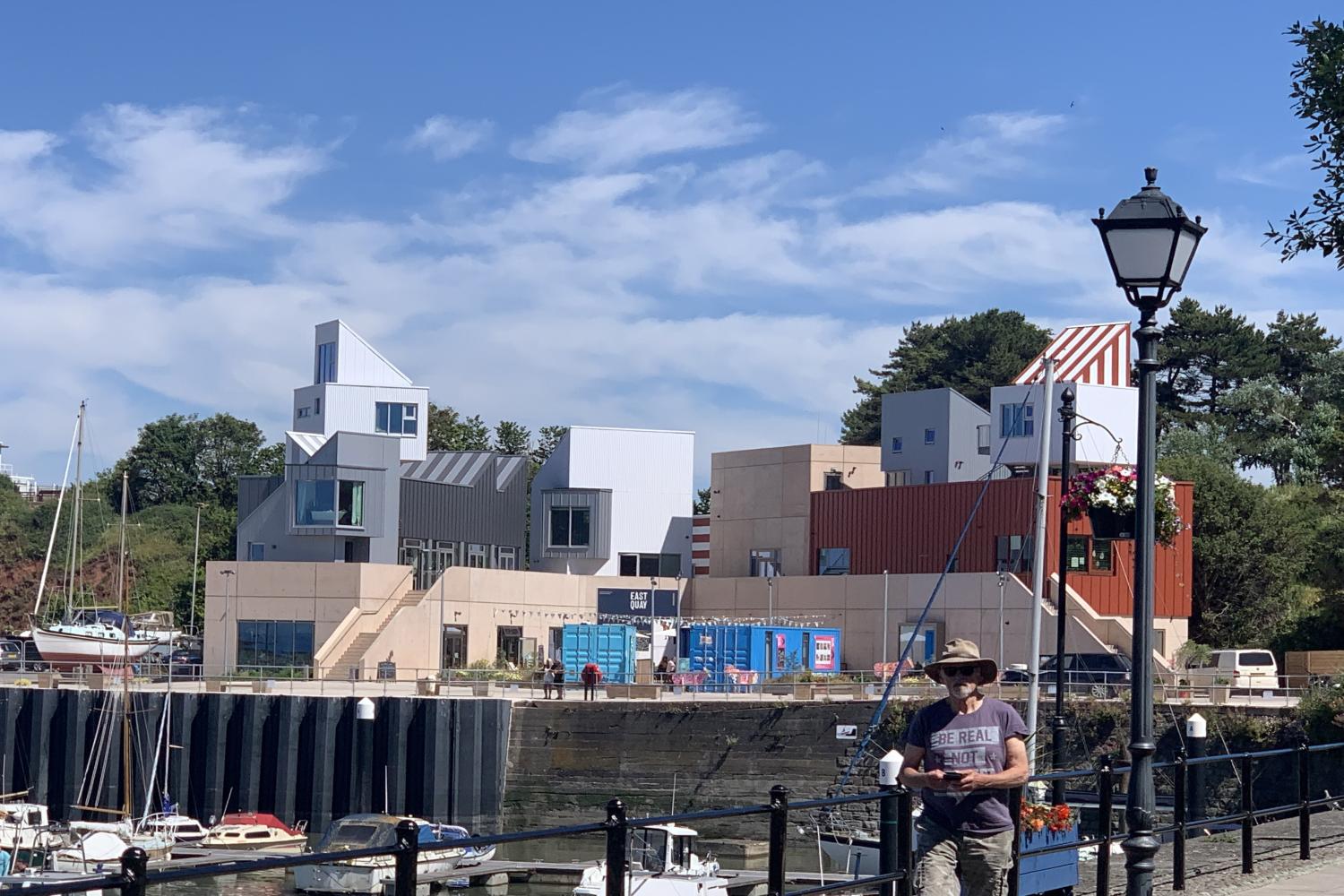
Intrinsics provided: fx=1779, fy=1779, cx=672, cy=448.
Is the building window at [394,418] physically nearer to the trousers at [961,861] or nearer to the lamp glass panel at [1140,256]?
the lamp glass panel at [1140,256]

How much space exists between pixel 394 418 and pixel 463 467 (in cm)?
628

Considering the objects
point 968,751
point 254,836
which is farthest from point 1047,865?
point 254,836

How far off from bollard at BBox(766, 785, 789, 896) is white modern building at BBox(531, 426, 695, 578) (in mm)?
68487

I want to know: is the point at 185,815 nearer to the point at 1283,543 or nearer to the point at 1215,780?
the point at 1215,780

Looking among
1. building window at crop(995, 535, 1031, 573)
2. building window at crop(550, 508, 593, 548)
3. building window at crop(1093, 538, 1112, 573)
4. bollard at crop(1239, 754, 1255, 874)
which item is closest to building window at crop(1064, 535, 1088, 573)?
building window at crop(1093, 538, 1112, 573)

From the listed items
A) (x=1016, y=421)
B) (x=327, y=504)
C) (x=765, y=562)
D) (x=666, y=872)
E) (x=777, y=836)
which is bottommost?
(x=666, y=872)

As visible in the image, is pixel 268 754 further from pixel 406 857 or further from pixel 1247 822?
pixel 406 857

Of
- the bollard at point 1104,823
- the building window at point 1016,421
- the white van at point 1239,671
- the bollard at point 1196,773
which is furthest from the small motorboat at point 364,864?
the building window at point 1016,421

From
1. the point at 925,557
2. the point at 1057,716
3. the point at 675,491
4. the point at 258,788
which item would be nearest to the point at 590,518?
the point at 675,491

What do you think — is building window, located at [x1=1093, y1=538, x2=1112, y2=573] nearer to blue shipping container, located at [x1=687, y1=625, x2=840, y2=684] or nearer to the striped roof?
blue shipping container, located at [x1=687, y1=625, x2=840, y2=684]

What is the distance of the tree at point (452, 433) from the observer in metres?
118

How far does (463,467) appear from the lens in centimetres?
8025

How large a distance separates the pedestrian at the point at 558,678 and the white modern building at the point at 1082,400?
1824cm

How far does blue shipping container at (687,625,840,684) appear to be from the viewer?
64.1 meters
